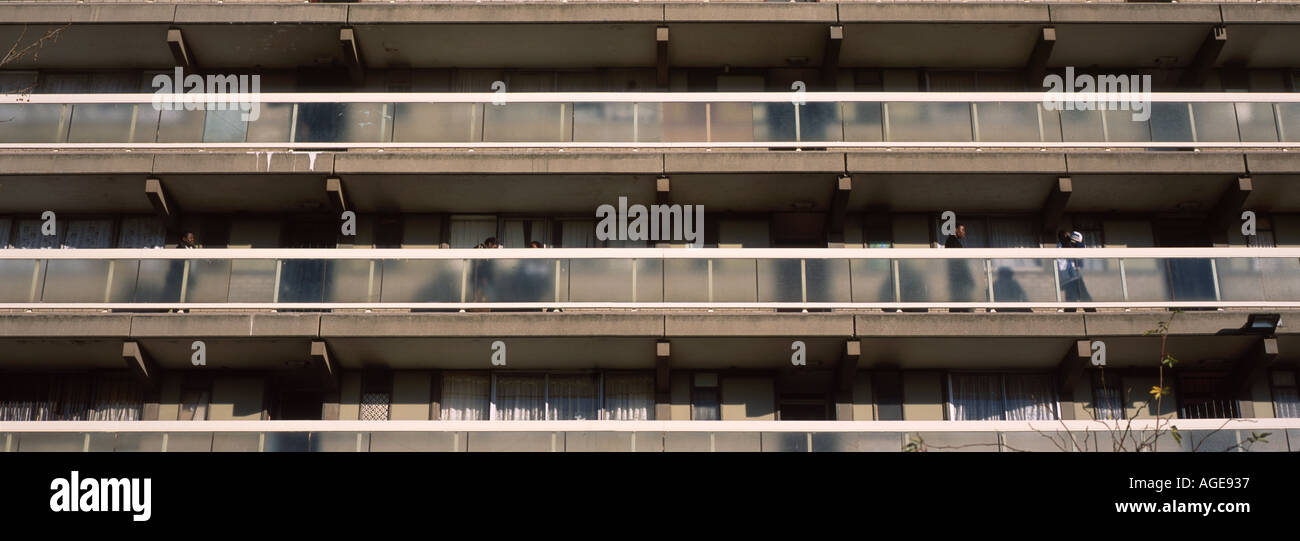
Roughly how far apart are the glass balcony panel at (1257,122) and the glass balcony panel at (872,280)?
20.0ft

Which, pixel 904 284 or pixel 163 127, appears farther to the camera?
pixel 163 127

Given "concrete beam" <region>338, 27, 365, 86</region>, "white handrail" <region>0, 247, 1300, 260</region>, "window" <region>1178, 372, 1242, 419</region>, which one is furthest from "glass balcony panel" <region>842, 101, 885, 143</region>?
"concrete beam" <region>338, 27, 365, 86</region>

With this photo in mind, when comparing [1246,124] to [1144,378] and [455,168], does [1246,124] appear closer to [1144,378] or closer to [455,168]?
[1144,378]

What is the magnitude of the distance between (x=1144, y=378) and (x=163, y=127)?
49.9ft

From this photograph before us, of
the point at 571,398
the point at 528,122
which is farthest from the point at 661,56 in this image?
the point at 571,398

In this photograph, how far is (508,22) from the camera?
68.7 feet

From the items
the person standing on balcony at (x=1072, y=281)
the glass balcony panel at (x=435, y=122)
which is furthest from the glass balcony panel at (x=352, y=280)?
the person standing on balcony at (x=1072, y=281)

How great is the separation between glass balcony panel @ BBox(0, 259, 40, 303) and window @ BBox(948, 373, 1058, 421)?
13317mm

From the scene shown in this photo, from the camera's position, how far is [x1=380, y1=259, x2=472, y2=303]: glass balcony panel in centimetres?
1902

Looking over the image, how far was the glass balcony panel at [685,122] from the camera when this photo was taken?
20359 millimetres

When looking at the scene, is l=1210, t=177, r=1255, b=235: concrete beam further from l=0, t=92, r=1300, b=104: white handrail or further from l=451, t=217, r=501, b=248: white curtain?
l=451, t=217, r=501, b=248: white curtain

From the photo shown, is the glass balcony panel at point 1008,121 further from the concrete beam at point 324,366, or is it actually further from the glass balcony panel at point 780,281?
the concrete beam at point 324,366

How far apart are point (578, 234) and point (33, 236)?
28.0 feet
